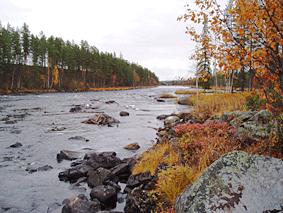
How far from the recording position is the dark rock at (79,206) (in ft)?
18.9

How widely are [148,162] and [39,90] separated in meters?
53.8

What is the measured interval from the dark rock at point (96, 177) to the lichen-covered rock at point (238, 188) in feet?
14.1

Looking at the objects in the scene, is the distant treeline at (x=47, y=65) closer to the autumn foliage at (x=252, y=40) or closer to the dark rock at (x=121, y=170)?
the dark rock at (x=121, y=170)

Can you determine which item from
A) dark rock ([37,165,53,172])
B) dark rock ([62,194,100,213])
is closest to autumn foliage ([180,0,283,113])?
dark rock ([62,194,100,213])

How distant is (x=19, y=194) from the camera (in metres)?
7.47

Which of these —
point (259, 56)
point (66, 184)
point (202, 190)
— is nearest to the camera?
point (202, 190)

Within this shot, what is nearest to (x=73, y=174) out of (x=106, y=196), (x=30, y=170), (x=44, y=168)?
(x=44, y=168)

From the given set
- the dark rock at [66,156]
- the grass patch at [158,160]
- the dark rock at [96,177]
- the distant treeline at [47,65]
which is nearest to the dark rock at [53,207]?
the dark rock at [96,177]

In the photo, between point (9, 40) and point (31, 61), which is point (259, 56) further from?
point (31, 61)

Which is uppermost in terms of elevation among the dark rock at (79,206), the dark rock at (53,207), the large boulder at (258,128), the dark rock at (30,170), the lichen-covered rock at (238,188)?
the large boulder at (258,128)

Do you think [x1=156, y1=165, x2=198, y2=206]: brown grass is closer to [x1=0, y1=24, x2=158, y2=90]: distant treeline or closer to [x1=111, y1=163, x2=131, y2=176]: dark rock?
[x1=111, y1=163, x2=131, y2=176]: dark rock

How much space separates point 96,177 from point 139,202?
278 cm

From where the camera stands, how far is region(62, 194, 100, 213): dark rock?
5.75m

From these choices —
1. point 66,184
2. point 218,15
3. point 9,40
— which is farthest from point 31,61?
point 218,15
